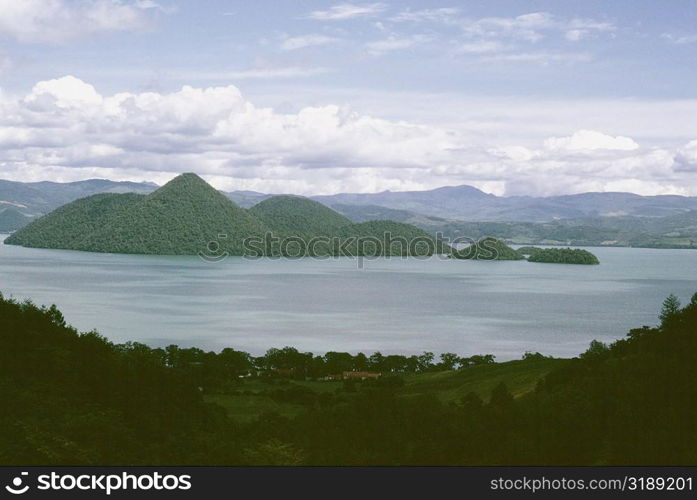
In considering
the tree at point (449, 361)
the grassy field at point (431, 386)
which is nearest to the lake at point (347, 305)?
the tree at point (449, 361)

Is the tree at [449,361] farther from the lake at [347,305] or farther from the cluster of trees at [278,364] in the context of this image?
the lake at [347,305]

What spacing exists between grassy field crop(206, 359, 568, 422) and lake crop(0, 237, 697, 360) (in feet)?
71.3

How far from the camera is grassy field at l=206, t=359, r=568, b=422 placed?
38.2 metres

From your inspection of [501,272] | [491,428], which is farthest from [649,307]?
[491,428]

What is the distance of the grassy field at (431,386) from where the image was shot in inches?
1505

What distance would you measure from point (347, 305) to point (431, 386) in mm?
65090

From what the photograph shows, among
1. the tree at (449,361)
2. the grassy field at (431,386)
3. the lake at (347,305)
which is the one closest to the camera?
the grassy field at (431,386)

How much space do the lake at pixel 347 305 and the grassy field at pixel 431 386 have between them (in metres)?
21.7

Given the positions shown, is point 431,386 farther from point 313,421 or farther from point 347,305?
point 347,305

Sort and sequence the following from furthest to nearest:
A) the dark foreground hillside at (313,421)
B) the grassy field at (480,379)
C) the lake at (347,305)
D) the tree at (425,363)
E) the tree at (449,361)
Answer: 1. the lake at (347,305)
2. the tree at (449,361)
3. the tree at (425,363)
4. the grassy field at (480,379)
5. the dark foreground hillside at (313,421)

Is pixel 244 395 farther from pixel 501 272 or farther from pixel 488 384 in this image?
pixel 501 272

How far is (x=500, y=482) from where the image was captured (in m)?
11.5

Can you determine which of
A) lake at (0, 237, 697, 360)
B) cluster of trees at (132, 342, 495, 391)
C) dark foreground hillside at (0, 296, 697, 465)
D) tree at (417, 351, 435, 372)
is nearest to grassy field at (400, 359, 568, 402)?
cluster of trees at (132, 342, 495, 391)

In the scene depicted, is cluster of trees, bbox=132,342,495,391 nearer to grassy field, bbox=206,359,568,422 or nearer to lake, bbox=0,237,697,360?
grassy field, bbox=206,359,568,422
